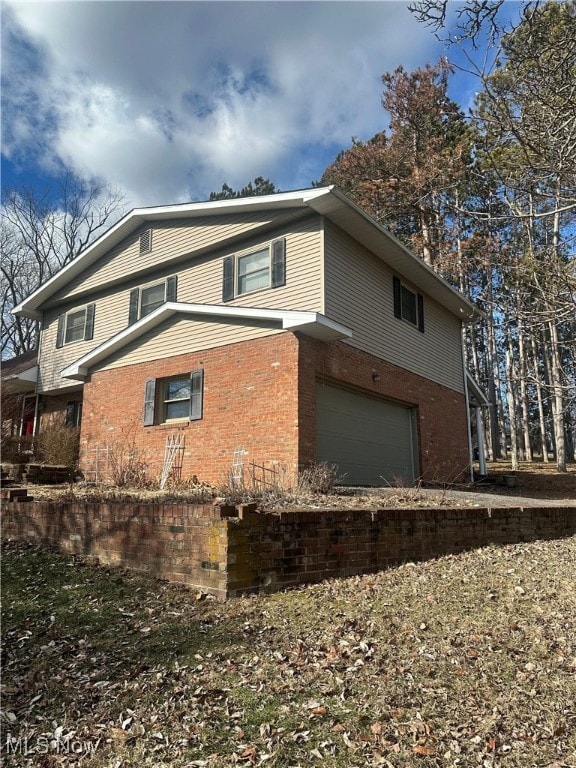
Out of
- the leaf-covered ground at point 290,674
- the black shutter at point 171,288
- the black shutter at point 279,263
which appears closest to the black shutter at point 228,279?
the black shutter at point 279,263

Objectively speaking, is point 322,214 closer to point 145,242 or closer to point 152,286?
point 152,286

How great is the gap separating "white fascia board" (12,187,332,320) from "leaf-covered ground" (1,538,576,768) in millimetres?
8201

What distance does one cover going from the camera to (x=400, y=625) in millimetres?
4574

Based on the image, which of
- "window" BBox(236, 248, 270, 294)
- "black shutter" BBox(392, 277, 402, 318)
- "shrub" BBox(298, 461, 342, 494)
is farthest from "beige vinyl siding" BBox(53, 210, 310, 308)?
"shrub" BBox(298, 461, 342, 494)

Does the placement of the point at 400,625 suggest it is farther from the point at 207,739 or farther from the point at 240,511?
the point at 207,739

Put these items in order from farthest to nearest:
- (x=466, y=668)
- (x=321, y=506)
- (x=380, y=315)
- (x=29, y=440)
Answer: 1. (x=29, y=440)
2. (x=380, y=315)
3. (x=321, y=506)
4. (x=466, y=668)

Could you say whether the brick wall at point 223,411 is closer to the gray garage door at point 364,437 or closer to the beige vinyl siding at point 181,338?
the beige vinyl siding at point 181,338

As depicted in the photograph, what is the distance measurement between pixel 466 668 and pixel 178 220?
13.0 metres

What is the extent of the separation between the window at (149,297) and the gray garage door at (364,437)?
5.67m

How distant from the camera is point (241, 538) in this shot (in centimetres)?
506

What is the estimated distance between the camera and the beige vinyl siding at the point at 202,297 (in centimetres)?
1153

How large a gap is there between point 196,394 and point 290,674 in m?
8.81

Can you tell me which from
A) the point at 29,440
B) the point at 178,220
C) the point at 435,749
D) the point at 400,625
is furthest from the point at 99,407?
the point at 435,749

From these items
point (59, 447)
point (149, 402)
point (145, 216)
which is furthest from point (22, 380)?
point (149, 402)
